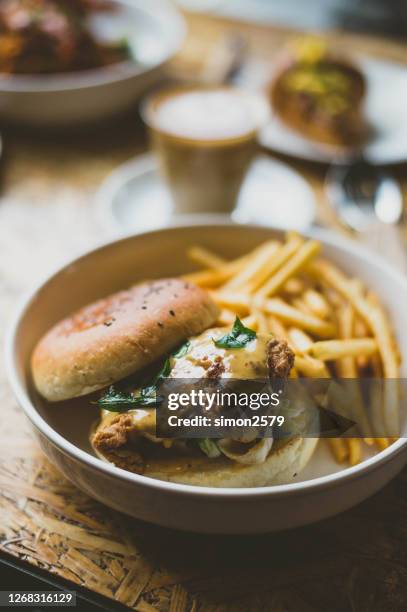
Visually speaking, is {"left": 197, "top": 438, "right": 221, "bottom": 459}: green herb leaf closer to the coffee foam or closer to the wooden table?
the wooden table

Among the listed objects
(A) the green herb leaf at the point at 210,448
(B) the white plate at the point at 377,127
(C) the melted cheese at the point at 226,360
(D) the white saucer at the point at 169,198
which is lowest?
(D) the white saucer at the point at 169,198

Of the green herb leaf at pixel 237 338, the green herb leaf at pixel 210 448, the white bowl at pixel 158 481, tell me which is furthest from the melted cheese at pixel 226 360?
the white bowl at pixel 158 481

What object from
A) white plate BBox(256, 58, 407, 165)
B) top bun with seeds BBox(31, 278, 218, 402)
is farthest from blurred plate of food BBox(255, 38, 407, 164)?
top bun with seeds BBox(31, 278, 218, 402)

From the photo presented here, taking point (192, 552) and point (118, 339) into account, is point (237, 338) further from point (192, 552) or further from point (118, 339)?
point (192, 552)

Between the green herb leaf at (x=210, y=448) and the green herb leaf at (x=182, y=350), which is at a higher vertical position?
the green herb leaf at (x=182, y=350)

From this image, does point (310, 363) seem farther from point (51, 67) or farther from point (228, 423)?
point (51, 67)

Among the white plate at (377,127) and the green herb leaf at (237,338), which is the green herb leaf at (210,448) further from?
the white plate at (377,127)
